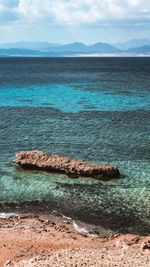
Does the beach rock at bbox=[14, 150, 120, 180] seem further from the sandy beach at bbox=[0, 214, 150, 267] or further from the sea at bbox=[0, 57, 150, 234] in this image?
the sandy beach at bbox=[0, 214, 150, 267]

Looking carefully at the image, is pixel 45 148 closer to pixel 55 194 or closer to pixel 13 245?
pixel 55 194

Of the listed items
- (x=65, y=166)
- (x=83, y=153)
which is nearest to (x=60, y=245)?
(x=65, y=166)

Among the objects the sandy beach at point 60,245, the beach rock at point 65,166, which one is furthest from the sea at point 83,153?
the sandy beach at point 60,245

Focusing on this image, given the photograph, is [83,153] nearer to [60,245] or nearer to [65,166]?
[65,166]

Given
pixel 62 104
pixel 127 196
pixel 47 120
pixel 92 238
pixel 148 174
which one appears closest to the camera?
pixel 92 238

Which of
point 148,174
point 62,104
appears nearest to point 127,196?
point 148,174

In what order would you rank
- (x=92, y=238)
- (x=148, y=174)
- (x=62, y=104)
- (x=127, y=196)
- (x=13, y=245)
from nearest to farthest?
(x=13, y=245) < (x=92, y=238) < (x=127, y=196) < (x=148, y=174) < (x=62, y=104)
